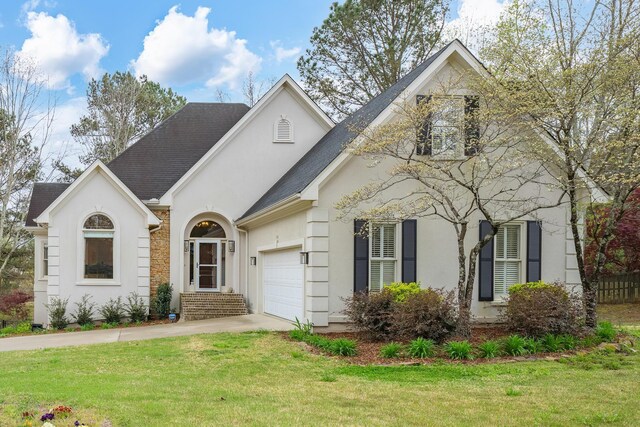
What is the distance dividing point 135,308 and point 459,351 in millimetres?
10403

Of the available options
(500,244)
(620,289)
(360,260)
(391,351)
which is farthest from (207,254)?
(620,289)

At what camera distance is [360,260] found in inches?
517

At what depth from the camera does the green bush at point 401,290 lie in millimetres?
12039

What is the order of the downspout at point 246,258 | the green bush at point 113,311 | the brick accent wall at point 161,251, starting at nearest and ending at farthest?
the green bush at point 113,311, the brick accent wall at point 161,251, the downspout at point 246,258

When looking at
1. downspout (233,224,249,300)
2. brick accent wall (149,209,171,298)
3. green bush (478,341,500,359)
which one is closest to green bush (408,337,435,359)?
green bush (478,341,500,359)

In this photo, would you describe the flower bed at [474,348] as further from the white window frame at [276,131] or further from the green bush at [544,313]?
the white window frame at [276,131]

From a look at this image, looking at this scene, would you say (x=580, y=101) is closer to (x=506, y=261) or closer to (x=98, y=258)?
(x=506, y=261)

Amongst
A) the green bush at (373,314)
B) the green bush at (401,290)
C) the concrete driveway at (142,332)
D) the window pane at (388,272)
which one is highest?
the window pane at (388,272)

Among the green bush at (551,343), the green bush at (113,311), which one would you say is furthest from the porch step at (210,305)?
the green bush at (551,343)

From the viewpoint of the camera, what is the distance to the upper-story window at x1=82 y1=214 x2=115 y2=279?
17.5m

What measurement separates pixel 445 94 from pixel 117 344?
27.2ft

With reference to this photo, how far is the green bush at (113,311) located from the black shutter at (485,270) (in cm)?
Answer: 993

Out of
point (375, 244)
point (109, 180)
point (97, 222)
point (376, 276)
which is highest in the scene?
point (109, 180)

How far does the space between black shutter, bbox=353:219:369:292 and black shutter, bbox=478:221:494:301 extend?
2.62 metres
